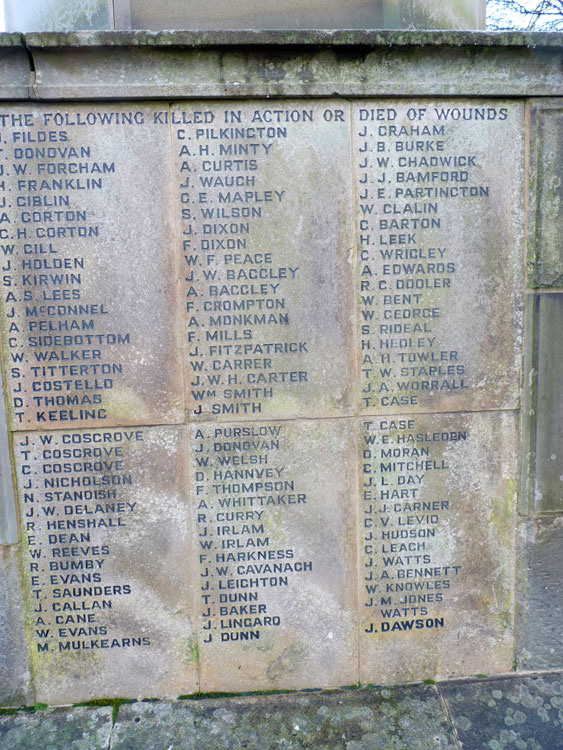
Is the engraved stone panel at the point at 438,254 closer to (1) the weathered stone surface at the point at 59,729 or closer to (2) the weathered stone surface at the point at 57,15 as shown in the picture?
(2) the weathered stone surface at the point at 57,15

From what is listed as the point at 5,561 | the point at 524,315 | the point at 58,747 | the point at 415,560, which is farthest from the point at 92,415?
the point at 524,315

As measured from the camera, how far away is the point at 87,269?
3279mm

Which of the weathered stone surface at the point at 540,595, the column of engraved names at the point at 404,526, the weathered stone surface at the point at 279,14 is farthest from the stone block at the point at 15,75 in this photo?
the weathered stone surface at the point at 540,595

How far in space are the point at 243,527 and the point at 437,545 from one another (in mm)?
1301

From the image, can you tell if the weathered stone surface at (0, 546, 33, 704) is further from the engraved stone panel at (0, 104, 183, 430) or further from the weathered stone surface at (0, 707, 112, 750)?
the engraved stone panel at (0, 104, 183, 430)

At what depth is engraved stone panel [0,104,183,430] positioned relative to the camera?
3.19 metres

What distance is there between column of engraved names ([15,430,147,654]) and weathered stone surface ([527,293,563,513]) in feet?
8.39

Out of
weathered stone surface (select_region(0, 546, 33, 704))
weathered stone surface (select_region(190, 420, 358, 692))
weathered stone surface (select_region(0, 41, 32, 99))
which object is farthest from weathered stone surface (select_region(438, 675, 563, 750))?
weathered stone surface (select_region(0, 41, 32, 99))

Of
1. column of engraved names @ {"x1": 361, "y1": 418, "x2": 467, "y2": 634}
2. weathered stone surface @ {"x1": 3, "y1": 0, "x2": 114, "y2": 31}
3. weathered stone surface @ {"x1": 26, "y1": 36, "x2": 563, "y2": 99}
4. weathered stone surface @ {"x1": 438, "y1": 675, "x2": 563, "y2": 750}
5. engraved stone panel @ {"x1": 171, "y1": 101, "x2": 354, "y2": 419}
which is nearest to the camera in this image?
weathered stone surface @ {"x1": 26, "y1": 36, "x2": 563, "y2": 99}

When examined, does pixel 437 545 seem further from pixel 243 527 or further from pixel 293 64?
pixel 293 64

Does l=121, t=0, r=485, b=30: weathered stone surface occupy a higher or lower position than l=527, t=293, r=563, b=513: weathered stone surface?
higher

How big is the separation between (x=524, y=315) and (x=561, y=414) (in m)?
0.69

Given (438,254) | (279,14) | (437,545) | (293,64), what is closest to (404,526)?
(437,545)

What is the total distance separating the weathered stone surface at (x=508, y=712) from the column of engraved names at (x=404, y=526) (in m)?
0.46
